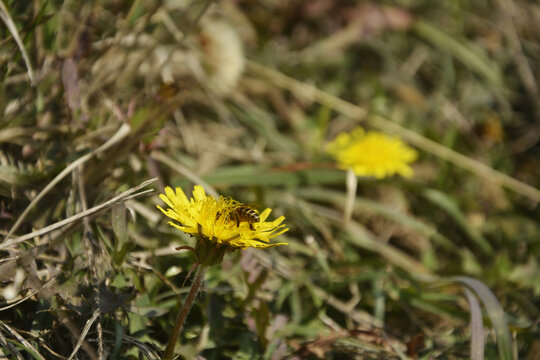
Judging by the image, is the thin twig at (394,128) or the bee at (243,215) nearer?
the bee at (243,215)

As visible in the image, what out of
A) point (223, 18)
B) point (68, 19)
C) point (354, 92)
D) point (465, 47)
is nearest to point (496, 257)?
point (354, 92)

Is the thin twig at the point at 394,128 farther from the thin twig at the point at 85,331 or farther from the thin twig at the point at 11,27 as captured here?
the thin twig at the point at 85,331

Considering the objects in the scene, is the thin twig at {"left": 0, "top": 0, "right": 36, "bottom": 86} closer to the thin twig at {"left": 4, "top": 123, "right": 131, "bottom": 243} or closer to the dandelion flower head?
the thin twig at {"left": 4, "top": 123, "right": 131, "bottom": 243}

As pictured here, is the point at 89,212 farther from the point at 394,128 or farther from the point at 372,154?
the point at 394,128

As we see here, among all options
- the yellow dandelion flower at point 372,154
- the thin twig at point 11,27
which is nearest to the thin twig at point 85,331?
the thin twig at point 11,27

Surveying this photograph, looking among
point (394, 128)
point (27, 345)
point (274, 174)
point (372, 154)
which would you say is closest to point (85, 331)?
point (27, 345)

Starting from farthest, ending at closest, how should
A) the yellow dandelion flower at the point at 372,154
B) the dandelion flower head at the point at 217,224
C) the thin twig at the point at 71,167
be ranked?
the yellow dandelion flower at the point at 372,154 → the thin twig at the point at 71,167 → the dandelion flower head at the point at 217,224

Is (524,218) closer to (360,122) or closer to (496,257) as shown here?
(496,257)
